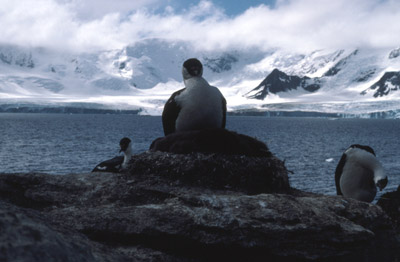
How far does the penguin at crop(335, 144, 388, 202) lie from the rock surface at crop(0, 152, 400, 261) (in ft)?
23.3

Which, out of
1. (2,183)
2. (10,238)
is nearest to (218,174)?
(2,183)

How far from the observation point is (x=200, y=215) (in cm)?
637

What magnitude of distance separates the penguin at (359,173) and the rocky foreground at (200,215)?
7.01 metres

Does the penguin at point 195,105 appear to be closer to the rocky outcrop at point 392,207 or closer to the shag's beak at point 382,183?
the shag's beak at point 382,183

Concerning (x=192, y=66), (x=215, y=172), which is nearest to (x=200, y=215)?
(x=215, y=172)

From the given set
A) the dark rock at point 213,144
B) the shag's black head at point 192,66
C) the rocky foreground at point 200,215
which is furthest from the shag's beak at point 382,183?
the shag's black head at point 192,66

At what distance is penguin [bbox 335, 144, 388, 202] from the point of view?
14.7 m

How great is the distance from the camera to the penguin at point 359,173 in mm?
14677

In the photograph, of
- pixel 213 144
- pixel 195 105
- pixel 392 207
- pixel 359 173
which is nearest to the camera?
pixel 213 144

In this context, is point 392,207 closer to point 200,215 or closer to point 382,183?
point 382,183

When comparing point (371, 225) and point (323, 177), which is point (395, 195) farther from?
point (323, 177)

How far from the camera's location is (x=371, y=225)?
7.64 m

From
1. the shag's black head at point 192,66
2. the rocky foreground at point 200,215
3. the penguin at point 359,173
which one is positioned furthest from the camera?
the penguin at point 359,173

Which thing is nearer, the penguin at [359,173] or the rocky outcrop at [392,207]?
the rocky outcrop at [392,207]
